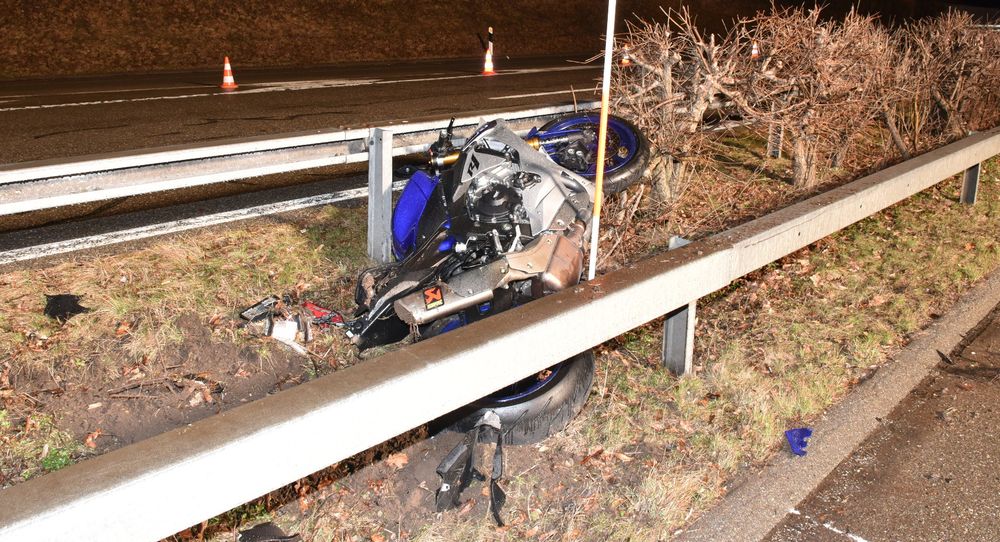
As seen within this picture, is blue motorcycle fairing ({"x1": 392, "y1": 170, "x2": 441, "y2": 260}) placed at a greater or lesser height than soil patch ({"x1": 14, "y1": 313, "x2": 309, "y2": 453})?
greater

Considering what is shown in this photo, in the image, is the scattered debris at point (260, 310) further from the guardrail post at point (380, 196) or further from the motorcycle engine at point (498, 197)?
the motorcycle engine at point (498, 197)

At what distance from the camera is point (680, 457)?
4.07 meters

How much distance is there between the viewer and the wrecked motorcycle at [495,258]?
13.1 feet

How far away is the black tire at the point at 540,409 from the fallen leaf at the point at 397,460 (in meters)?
0.26

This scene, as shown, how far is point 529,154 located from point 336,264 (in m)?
1.52

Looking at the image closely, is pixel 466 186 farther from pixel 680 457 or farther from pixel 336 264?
pixel 680 457

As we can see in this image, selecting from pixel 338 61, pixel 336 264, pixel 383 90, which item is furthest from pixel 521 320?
pixel 338 61

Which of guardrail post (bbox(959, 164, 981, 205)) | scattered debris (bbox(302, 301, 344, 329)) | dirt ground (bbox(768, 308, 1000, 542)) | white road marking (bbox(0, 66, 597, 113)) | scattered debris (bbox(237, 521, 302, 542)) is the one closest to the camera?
scattered debris (bbox(237, 521, 302, 542))

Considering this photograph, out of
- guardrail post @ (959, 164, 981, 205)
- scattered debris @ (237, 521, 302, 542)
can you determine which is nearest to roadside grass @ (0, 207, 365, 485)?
scattered debris @ (237, 521, 302, 542)

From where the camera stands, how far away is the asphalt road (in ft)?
31.5

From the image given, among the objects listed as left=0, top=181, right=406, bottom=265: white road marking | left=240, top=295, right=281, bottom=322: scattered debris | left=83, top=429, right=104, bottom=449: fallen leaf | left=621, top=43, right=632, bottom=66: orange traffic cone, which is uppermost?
left=621, top=43, right=632, bottom=66: orange traffic cone

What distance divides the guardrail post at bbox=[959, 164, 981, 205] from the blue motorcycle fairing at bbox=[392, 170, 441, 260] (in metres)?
5.78

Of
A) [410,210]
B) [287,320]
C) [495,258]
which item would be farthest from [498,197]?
[287,320]

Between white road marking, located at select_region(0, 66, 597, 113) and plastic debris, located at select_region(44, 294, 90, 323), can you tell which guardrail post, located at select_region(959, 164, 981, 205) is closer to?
plastic debris, located at select_region(44, 294, 90, 323)
